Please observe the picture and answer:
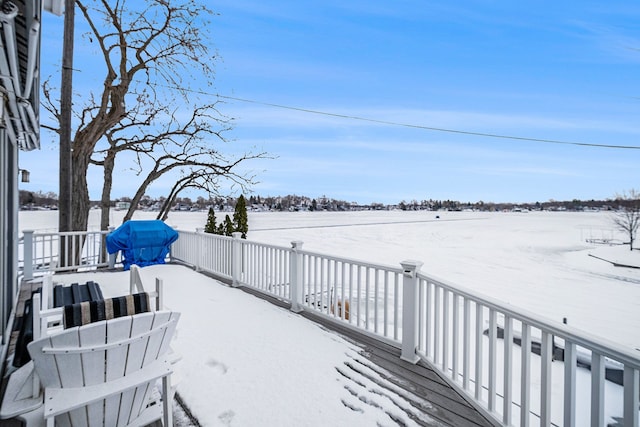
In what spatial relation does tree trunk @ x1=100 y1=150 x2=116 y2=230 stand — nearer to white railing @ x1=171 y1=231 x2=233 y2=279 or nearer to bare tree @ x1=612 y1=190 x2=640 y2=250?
white railing @ x1=171 y1=231 x2=233 y2=279

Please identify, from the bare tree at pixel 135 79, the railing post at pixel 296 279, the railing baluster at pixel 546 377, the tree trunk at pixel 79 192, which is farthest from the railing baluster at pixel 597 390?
the tree trunk at pixel 79 192

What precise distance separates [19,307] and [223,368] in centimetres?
383

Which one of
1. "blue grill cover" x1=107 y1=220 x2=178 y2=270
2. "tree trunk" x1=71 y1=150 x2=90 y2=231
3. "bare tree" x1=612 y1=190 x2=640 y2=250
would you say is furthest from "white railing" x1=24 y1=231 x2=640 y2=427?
"bare tree" x1=612 y1=190 x2=640 y2=250

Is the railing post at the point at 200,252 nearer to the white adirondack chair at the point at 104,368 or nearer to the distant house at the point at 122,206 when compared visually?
the white adirondack chair at the point at 104,368

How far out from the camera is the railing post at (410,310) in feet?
10.2

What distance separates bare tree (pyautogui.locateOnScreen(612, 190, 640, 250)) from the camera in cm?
4019

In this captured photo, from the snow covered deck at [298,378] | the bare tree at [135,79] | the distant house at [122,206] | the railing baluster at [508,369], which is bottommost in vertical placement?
the snow covered deck at [298,378]

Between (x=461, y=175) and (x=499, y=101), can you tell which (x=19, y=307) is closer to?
(x=499, y=101)

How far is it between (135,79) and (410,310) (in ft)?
35.1

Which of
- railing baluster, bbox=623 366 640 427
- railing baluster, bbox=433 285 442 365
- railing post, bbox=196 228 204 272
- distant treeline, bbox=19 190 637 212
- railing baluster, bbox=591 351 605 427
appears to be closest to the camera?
railing baluster, bbox=623 366 640 427

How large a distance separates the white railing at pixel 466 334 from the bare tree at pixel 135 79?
447 cm

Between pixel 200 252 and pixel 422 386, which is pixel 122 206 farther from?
pixel 422 386

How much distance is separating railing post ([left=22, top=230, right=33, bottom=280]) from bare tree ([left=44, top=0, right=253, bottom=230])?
3.53 metres

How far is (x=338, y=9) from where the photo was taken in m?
11.3
